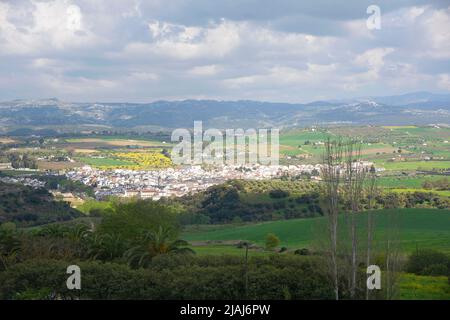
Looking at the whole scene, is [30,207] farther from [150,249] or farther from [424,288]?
[424,288]

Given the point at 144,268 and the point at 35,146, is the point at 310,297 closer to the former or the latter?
the point at 144,268

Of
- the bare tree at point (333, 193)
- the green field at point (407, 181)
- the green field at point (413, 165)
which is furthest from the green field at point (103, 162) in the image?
the bare tree at point (333, 193)

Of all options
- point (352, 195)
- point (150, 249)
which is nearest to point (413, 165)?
point (150, 249)

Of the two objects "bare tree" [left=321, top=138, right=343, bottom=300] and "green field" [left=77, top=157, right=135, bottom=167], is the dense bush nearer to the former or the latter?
"bare tree" [left=321, top=138, right=343, bottom=300]

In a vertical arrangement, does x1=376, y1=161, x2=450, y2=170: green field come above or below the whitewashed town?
above

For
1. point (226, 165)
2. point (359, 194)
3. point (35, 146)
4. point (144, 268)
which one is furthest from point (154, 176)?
point (359, 194)

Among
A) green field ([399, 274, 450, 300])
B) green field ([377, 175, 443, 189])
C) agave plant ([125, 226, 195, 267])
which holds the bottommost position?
green field ([399, 274, 450, 300])

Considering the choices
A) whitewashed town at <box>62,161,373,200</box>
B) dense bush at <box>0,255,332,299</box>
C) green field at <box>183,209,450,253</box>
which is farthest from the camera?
whitewashed town at <box>62,161,373,200</box>

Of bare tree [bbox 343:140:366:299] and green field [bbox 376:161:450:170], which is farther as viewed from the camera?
green field [bbox 376:161:450:170]

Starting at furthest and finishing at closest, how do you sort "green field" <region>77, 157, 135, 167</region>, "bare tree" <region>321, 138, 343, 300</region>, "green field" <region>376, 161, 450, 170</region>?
"green field" <region>77, 157, 135, 167</region> → "green field" <region>376, 161, 450, 170</region> → "bare tree" <region>321, 138, 343, 300</region>

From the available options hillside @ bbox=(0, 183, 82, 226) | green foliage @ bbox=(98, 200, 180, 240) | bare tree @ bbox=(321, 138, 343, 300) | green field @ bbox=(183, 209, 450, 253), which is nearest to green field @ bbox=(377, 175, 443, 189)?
green field @ bbox=(183, 209, 450, 253)
